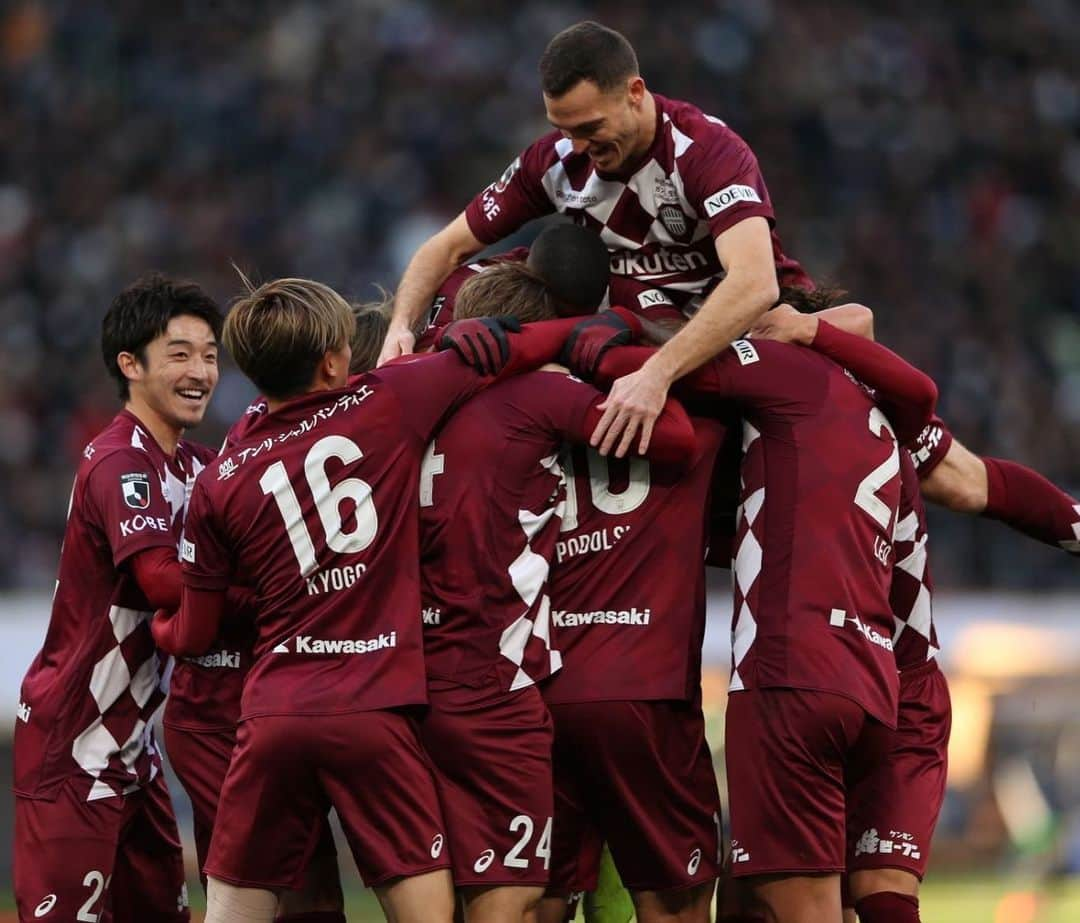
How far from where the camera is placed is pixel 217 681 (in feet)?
19.4

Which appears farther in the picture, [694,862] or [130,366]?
[130,366]

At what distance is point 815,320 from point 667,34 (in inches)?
487

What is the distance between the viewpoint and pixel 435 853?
5.17 meters

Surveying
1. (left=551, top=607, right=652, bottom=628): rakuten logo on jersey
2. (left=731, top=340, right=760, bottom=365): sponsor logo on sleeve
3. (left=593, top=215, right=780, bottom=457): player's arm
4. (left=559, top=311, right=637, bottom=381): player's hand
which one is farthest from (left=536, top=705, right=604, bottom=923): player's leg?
(left=731, top=340, right=760, bottom=365): sponsor logo on sleeve

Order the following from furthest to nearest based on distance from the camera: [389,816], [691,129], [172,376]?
[172,376] < [691,129] < [389,816]

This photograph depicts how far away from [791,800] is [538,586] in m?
0.99

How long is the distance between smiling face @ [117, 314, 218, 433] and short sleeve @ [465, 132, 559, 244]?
1.11 meters

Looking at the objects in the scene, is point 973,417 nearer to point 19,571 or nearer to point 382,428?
point 19,571

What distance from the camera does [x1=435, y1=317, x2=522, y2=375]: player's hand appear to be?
541 cm

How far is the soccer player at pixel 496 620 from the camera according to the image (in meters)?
5.27

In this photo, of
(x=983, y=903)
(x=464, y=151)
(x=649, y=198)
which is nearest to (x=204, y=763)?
(x=649, y=198)

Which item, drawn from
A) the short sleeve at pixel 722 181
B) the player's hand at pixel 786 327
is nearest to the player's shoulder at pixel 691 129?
the short sleeve at pixel 722 181

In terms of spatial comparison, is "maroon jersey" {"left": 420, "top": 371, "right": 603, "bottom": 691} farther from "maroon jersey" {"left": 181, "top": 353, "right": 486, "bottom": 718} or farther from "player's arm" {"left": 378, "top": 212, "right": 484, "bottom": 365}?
"player's arm" {"left": 378, "top": 212, "right": 484, "bottom": 365}

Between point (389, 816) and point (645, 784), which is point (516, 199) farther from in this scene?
point (389, 816)
